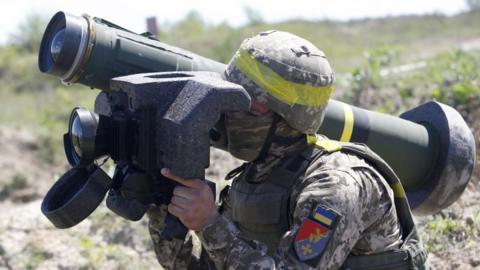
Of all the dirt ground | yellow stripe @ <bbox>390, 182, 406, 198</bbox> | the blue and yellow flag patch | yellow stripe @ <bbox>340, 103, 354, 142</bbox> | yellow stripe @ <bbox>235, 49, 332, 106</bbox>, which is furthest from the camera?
the dirt ground

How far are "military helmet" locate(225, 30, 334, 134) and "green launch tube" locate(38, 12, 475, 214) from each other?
830mm

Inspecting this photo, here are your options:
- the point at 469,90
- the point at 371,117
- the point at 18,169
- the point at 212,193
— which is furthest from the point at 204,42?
the point at 212,193

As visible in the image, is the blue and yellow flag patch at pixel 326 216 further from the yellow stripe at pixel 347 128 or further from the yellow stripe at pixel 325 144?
the yellow stripe at pixel 347 128

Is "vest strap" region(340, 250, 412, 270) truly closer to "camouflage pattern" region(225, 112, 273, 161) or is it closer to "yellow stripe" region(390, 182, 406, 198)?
"yellow stripe" region(390, 182, 406, 198)

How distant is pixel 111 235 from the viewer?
553 centimetres

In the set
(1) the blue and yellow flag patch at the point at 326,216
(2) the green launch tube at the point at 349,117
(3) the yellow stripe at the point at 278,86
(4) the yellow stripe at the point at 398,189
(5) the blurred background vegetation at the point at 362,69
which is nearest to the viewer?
(1) the blue and yellow flag patch at the point at 326,216

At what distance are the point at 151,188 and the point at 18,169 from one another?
8.52 m

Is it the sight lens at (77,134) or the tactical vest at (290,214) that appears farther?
the tactical vest at (290,214)

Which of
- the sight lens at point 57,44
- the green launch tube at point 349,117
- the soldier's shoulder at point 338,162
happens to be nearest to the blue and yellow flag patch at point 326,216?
the soldier's shoulder at point 338,162

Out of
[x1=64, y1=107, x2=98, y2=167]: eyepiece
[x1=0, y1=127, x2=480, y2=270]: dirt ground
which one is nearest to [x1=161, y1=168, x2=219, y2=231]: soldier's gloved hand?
[x1=64, y1=107, x2=98, y2=167]: eyepiece

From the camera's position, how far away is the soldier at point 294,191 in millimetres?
2461

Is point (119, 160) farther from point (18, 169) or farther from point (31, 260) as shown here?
point (18, 169)

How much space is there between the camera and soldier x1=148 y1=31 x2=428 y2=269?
2461 mm

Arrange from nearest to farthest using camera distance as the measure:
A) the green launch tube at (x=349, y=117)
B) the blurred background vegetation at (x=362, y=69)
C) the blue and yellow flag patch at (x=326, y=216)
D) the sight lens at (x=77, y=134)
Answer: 1. the blue and yellow flag patch at (x=326, y=216)
2. the sight lens at (x=77, y=134)
3. the green launch tube at (x=349, y=117)
4. the blurred background vegetation at (x=362, y=69)
